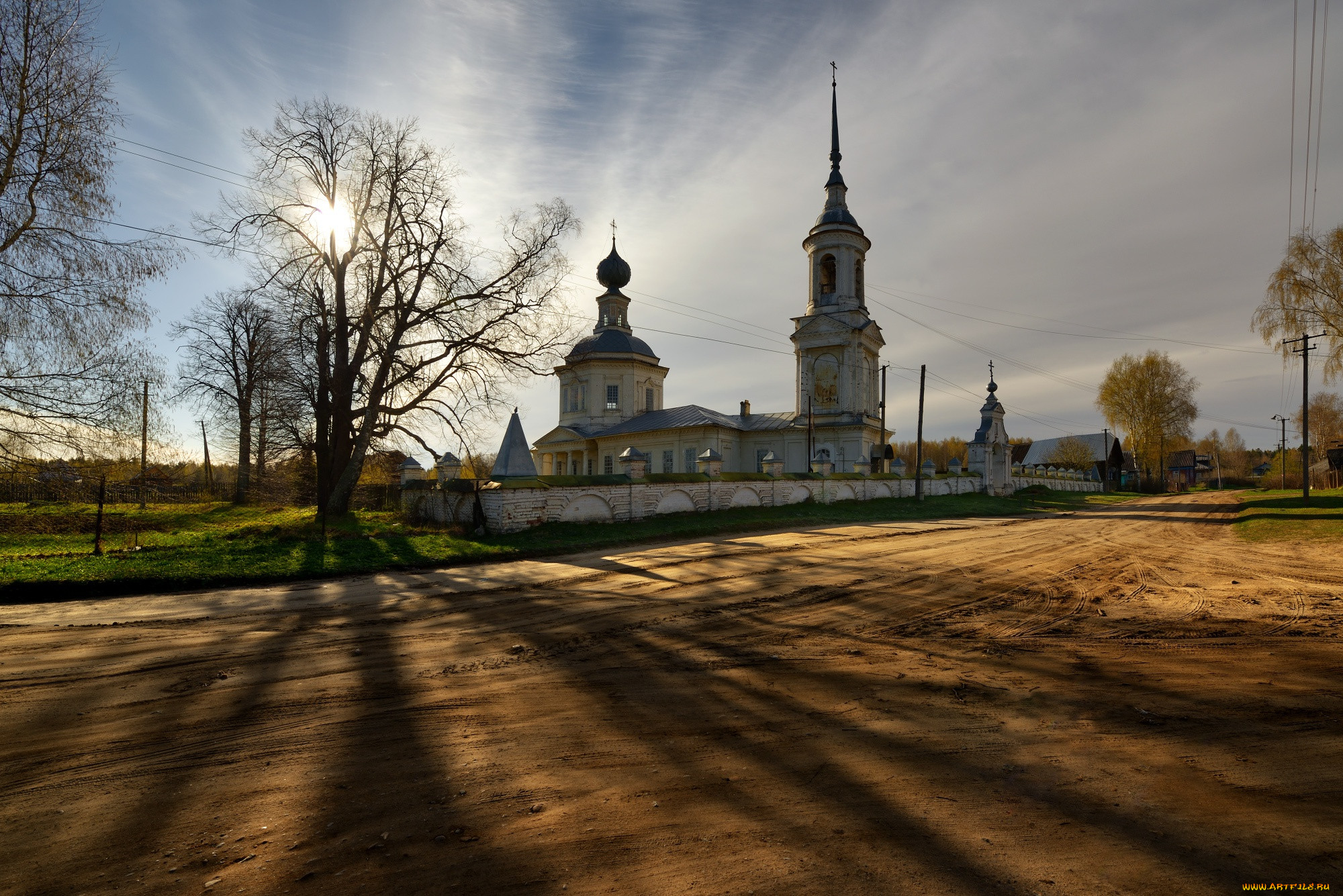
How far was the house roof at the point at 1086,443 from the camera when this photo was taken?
68.1 meters

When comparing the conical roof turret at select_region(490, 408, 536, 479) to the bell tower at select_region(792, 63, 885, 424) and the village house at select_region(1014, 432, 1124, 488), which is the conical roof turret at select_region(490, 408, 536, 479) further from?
the village house at select_region(1014, 432, 1124, 488)

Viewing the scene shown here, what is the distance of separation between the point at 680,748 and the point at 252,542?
50.1 feet

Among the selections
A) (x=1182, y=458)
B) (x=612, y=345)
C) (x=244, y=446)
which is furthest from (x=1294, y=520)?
(x=1182, y=458)

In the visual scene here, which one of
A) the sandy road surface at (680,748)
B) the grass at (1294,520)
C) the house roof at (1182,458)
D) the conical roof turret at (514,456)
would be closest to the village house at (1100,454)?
the house roof at (1182,458)

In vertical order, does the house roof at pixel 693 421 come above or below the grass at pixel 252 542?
above

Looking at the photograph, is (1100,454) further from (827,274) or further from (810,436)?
(810,436)

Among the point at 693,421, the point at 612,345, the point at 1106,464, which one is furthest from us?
the point at 1106,464

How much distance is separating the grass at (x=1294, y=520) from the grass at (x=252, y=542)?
10.2m

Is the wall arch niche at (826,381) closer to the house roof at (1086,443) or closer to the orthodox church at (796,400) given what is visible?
the orthodox church at (796,400)

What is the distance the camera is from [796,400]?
40.7 meters

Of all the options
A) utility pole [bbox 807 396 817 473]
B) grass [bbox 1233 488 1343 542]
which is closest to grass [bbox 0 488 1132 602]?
utility pole [bbox 807 396 817 473]

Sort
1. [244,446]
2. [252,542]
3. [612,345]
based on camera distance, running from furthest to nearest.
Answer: [612,345], [244,446], [252,542]

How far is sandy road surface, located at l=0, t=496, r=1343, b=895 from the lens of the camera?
2873 millimetres

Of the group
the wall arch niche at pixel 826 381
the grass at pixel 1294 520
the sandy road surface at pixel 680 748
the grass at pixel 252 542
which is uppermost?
the wall arch niche at pixel 826 381
